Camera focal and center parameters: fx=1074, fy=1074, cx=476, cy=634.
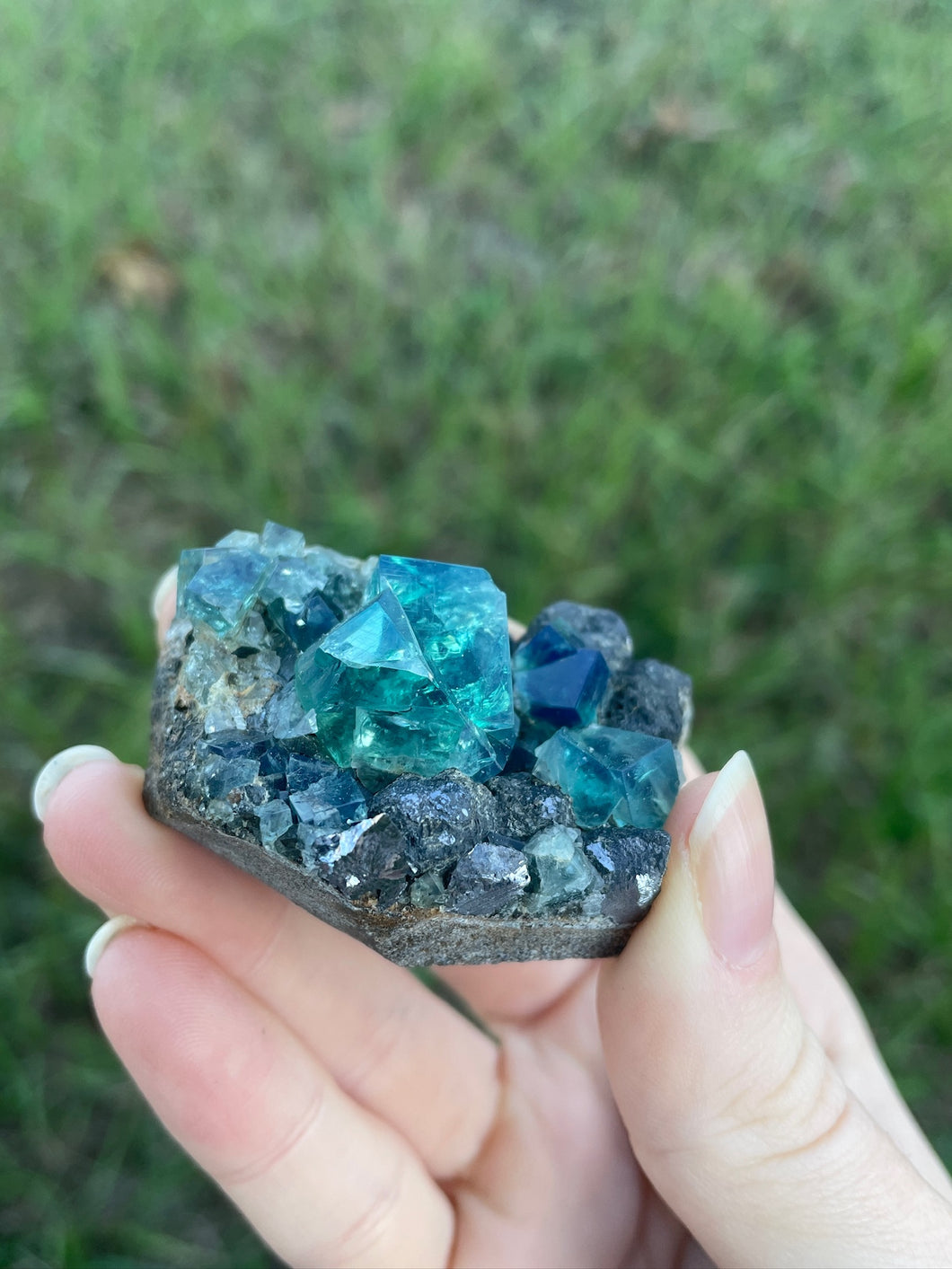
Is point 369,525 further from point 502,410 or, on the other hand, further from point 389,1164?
point 389,1164

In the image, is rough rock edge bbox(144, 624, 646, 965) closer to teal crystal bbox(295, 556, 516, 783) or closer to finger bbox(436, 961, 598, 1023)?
teal crystal bbox(295, 556, 516, 783)

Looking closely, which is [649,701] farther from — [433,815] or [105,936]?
[105,936]

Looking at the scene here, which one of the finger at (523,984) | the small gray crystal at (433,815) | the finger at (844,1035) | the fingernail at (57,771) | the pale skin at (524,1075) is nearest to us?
the small gray crystal at (433,815)

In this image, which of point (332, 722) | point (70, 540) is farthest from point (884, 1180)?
point (70, 540)

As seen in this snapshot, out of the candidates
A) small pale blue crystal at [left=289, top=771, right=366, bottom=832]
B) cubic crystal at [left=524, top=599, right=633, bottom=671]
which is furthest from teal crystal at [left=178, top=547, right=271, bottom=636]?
cubic crystal at [left=524, top=599, right=633, bottom=671]

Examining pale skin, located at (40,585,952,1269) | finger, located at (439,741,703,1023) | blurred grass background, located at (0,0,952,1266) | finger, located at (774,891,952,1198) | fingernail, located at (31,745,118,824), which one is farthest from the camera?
blurred grass background, located at (0,0,952,1266)

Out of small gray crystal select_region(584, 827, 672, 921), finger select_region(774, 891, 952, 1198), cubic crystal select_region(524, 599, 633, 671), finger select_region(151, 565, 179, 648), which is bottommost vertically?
finger select_region(774, 891, 952, 1198)

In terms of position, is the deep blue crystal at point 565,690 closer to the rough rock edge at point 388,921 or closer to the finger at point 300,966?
the rough rock edge at point 388,921

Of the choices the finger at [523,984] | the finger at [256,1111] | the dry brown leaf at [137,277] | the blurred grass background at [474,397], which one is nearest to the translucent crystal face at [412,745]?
the finger at [256,1111]
